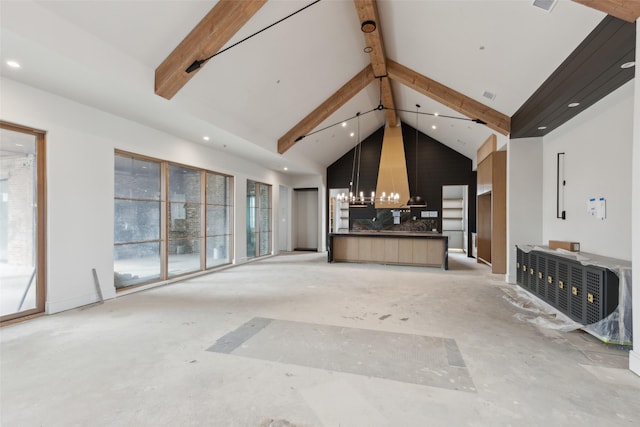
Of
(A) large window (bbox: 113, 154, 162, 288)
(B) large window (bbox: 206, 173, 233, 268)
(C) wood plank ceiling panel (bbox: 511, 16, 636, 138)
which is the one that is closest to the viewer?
(C) wood plank ceiling panel (bbox: 511, 16, 636, 138)

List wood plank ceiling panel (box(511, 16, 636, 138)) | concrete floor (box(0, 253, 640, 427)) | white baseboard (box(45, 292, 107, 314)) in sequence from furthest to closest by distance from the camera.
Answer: white baseboard (box(45, 292, 107, 314)) → wood plank ceiling panel (box(511, 16, 636, 138)) → concrete floor (box(0, 253, 640, 427))

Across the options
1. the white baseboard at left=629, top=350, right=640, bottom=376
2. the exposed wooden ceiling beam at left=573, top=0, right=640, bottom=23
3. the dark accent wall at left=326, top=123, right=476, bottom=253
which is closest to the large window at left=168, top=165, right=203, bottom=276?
the dark accent wall at left=326, top=123, right=476, bottom=253

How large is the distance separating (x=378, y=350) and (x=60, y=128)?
5.09 m

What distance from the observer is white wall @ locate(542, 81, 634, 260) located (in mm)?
3591

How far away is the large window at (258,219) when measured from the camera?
913 centimetres

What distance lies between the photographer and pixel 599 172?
405cm

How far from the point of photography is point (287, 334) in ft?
11.0

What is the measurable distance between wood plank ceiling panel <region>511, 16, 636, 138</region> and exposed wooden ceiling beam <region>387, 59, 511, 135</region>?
33.7 inches

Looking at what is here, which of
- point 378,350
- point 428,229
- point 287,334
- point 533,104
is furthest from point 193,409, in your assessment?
point 428,229

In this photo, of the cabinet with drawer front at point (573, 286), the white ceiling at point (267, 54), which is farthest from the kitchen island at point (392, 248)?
→ the white ceiling at point (267, 54)

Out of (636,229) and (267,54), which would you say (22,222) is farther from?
(636,229)

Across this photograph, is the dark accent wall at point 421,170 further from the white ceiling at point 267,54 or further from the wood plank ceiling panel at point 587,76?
the wood plank ceiling panel at point 587,76

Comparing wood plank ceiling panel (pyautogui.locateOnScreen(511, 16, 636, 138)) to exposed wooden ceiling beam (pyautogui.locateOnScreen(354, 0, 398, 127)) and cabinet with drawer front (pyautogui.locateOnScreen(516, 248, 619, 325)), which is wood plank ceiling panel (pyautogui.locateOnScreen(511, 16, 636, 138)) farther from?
exposed wooden ceiling beam (pyautogui.locateOnScreen(354, 0, 398, 127))

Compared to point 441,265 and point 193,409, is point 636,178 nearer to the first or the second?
point 193,409
